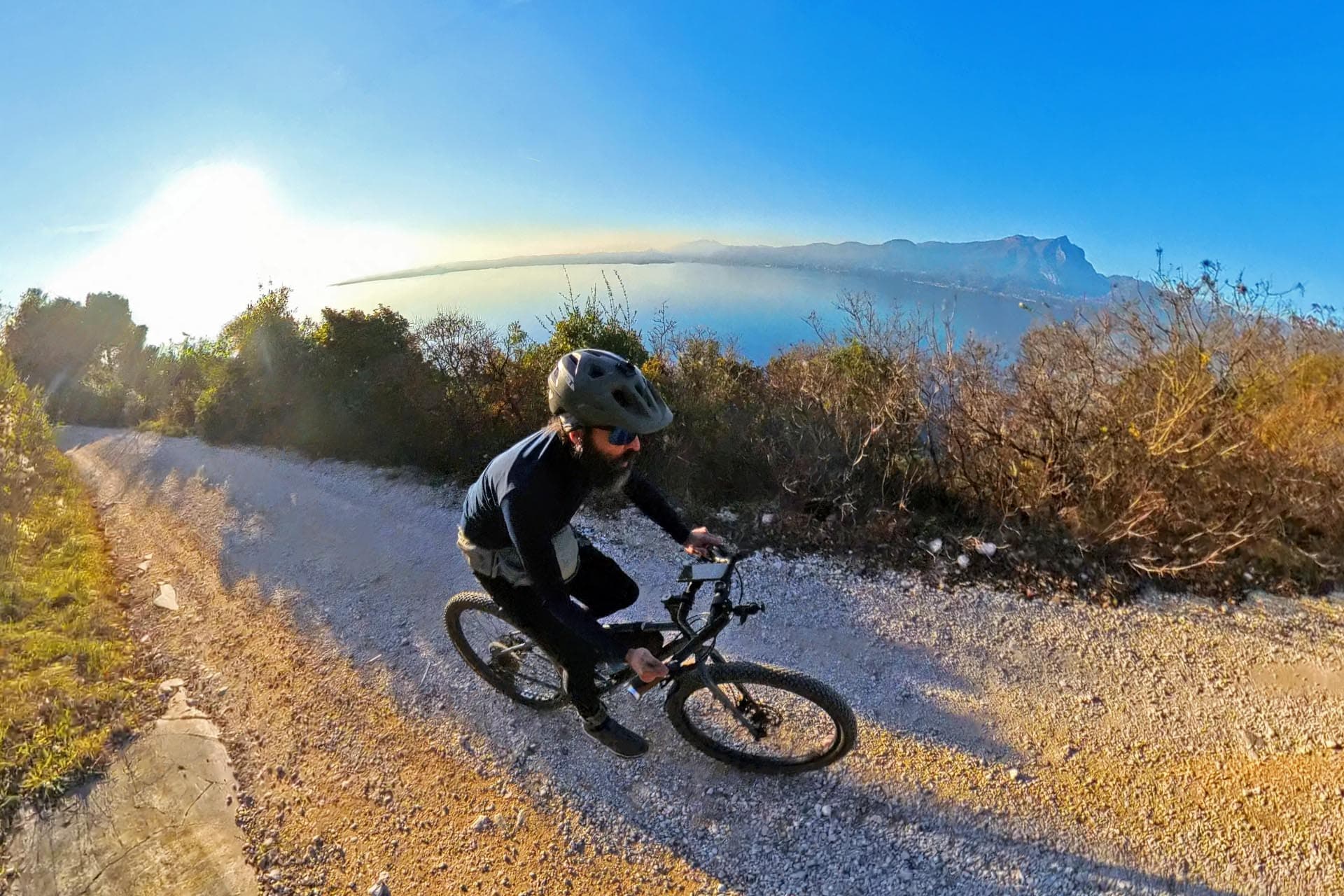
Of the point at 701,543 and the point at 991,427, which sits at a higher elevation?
the point at 991,427

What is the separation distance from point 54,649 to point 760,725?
20.1 ft

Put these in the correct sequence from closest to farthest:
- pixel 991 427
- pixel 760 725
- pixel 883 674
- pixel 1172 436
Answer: pixel 760 725 < pixel 883 674 < pixel 1172 436 < pixel 991 427

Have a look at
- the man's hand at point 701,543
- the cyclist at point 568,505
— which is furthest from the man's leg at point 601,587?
the man's hand at point 701,543

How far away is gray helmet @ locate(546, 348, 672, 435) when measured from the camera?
2496mm

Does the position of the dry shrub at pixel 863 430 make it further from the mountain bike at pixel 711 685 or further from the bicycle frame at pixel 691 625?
the bicycle frame at pixel 691 625

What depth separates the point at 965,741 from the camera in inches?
148

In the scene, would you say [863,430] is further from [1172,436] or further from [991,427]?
[1172,436]

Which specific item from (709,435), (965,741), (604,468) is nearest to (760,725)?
(965,741)

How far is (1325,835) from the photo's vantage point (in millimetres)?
Answer: 3051

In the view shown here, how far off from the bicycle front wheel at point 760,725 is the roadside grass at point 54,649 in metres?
4.15

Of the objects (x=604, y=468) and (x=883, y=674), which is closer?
(x=604, y=468)

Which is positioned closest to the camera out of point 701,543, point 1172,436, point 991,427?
point 701,543

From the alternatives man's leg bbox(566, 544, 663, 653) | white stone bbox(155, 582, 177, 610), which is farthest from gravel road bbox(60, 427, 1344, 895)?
man's leg bbox(566, 544, 663, 653)

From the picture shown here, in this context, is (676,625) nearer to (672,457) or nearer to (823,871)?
(823,871)
